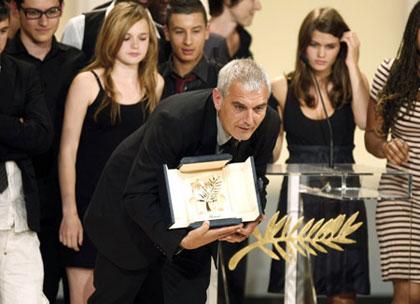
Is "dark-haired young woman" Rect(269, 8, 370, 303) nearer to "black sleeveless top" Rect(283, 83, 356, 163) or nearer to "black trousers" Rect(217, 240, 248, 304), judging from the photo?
"black sleeveless top" Rect(283, 83, 356, 163)

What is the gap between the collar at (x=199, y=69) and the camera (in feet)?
16.1

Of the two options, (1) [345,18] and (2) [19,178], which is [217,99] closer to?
(2) [19,178]

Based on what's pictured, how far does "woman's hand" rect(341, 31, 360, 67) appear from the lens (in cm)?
505

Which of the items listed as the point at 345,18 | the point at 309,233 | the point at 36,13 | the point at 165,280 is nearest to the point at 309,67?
the point at 309,233

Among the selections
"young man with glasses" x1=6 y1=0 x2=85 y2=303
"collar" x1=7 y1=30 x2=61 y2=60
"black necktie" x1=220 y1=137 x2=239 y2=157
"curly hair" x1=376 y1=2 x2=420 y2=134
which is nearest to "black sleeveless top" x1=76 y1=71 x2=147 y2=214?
"young man with glasses" x1=6 y1=0 x2=85 y2=303

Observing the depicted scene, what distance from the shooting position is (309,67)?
506 cm

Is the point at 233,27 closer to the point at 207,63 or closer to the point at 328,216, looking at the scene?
the point at 207,63

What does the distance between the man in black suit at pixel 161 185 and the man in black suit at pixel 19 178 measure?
37cm

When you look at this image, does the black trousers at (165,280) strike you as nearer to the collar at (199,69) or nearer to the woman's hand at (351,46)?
the collar at (199,69)

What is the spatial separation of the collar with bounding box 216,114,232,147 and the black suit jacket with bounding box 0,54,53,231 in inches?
36.7

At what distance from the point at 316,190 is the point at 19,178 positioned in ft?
3.89

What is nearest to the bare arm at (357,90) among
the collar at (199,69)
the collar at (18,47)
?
the collar at (199,69)

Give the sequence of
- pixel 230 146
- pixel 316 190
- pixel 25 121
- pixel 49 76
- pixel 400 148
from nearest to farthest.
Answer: pixel 230 146 < pixel 316 190 < pixel 25 121 < pixel 400 148 < pixel 49 76

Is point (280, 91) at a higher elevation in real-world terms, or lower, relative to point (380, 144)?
higher
